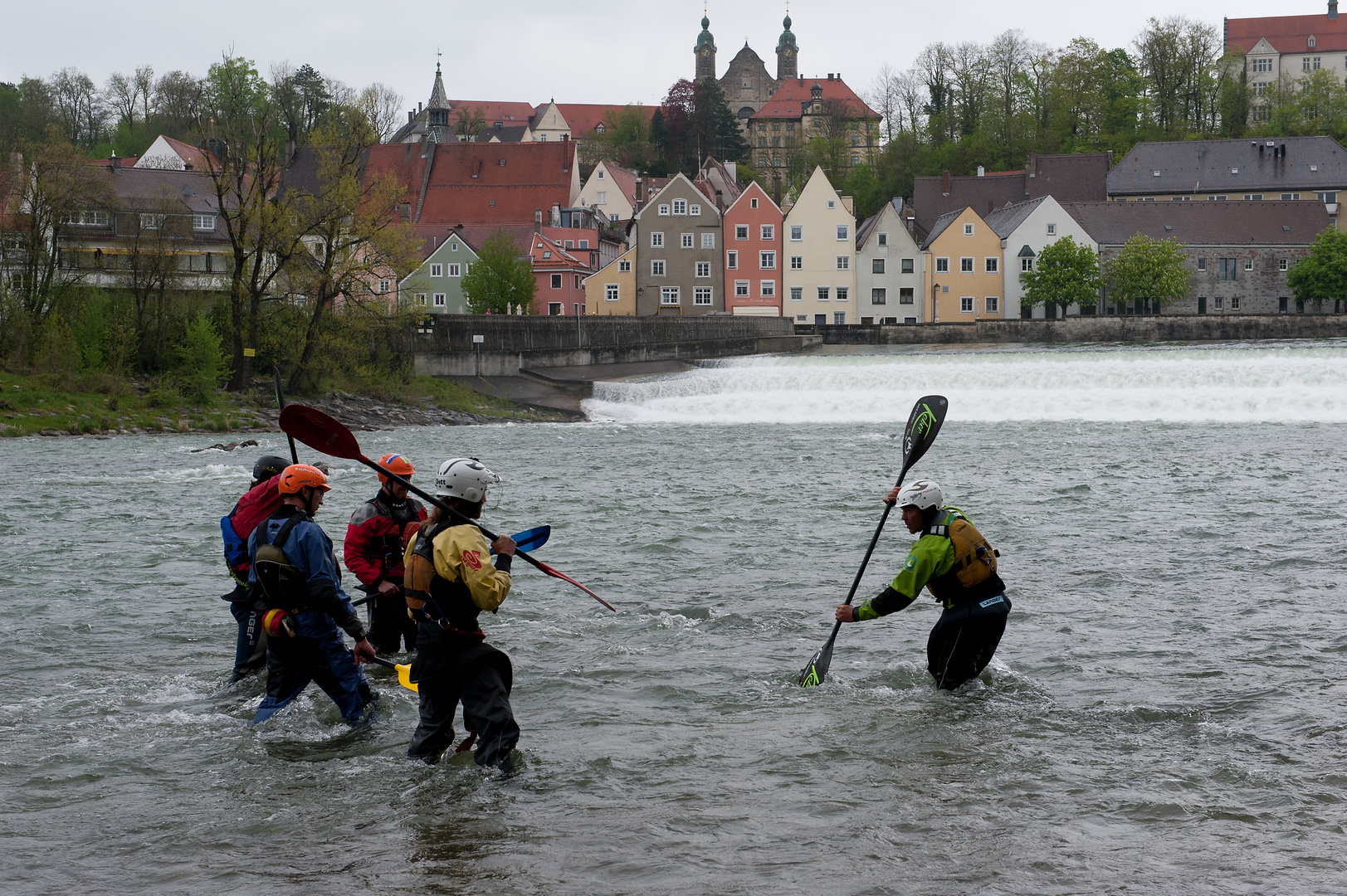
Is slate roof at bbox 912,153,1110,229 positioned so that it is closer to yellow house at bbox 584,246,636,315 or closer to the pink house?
the pink house

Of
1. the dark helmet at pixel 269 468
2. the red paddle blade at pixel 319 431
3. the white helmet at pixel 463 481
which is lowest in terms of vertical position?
the dark helmet at pixel 269 468

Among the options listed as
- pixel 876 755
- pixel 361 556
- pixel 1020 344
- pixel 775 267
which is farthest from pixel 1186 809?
pixel 775 267

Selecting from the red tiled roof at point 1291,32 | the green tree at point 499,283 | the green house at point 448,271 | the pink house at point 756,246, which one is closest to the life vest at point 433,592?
the green tree at point 499,283

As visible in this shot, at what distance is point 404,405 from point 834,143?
69127 millimetres

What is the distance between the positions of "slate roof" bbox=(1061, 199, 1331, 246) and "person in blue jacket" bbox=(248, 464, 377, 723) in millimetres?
76130

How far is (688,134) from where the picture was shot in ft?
381

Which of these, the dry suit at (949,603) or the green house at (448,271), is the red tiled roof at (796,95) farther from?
the dry suit at (949,603)

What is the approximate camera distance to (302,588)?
7.36 metres

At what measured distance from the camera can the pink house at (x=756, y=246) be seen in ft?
254

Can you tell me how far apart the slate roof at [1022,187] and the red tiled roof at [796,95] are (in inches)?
2332

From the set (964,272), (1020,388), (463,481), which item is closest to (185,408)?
(1020,388)

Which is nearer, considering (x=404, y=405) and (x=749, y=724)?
(x=749, y=724)

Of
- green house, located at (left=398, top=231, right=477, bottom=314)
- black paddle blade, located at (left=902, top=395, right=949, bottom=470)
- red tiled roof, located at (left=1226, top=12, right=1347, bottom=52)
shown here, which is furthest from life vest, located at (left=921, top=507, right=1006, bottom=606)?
red tiled roof, located at (left=1226, top=12, right=1347, bottom=52)

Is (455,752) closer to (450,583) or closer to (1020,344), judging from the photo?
(450,583)
